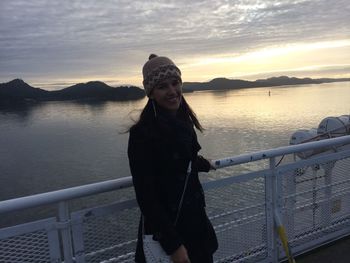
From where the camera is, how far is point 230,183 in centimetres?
296

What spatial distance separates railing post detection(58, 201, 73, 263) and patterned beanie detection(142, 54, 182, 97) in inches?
33.8

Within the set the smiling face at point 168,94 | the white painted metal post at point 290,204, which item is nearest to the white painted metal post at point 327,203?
the white painted metal post at point 290,204

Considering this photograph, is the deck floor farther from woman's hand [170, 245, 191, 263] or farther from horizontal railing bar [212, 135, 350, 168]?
woman's hand [170, 245, 191, 263]

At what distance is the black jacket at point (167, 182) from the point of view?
180 centimetres

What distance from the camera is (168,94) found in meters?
1.96

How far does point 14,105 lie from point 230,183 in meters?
124

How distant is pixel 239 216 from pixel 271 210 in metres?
0.34

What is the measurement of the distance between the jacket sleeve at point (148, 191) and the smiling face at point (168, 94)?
0.24m

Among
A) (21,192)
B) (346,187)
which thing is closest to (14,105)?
(21,192)

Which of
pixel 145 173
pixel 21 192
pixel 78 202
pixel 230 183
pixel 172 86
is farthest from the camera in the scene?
pixel 21 192

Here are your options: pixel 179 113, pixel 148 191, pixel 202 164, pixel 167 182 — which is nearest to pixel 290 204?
pixel 202 164

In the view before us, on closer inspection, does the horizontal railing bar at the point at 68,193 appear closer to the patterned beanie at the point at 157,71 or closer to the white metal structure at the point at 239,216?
the white metal structure at the point at 239,216

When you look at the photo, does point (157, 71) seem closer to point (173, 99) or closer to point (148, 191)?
point (173, 99)

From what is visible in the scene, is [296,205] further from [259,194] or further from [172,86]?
[172,86]
